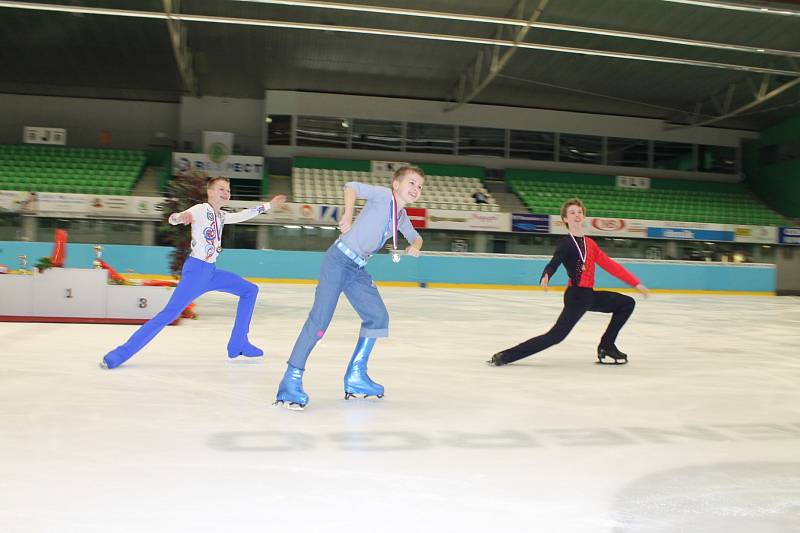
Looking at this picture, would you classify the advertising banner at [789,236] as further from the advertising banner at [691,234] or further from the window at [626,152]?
the window at [626,152]

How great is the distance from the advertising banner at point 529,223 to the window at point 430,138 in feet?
19.8

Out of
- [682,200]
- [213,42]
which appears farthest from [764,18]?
[213,42]

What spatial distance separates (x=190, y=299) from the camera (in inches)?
212

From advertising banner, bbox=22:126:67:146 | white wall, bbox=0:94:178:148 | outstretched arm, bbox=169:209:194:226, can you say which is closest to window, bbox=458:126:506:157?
white wall, bbox=0:94:178:148

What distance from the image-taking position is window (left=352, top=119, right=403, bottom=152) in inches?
1117

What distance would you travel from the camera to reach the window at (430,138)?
28.8 metres

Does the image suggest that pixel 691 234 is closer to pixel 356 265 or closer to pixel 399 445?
pixel 356 265

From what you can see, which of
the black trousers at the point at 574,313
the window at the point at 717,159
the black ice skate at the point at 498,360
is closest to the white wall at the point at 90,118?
the window at the point at 717,159

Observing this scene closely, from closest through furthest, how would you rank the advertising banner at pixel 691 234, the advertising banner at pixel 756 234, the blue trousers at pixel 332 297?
the blue trousers at pixel 332 297 < the advertising banner at pixel 691 234 < the advertising banner at pixel 756 234

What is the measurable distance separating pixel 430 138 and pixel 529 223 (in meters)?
6.75

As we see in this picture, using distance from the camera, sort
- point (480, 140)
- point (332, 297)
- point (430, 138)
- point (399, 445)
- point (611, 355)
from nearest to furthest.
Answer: point (399, 445)
point (332, 297)
point (611, 355)
point (430, 138)
point (480, 140)

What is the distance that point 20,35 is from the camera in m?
22.9

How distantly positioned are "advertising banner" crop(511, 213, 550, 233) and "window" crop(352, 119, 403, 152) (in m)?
6.71

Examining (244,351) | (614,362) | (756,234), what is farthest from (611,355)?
(756,234)
